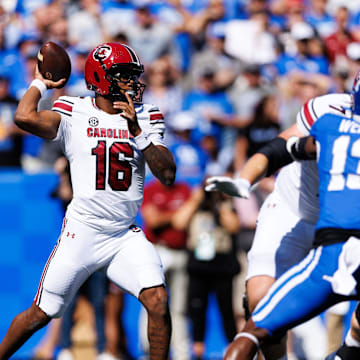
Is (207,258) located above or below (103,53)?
below

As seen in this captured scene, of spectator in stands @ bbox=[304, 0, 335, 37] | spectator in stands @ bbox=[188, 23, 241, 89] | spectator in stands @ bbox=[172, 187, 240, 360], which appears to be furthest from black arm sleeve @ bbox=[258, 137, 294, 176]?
spectator in stands @ bbox=[304, 0, 335, 37]

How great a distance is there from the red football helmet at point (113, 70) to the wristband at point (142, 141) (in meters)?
0.36

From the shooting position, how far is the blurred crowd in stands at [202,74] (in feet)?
24.9

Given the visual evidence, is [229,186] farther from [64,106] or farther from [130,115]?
[64,106]

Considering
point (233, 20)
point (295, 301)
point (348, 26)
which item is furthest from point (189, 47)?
point (295, 301)

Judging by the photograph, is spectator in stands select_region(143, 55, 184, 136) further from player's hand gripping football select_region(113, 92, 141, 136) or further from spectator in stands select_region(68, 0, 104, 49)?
player's hand gripping football select_region(113, 92, 141, 136)

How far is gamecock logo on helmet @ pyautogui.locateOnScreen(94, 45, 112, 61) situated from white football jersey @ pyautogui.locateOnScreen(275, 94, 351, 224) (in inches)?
49.4

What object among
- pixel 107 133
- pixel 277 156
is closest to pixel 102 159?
pixel 107 133

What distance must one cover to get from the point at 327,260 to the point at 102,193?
158 cm

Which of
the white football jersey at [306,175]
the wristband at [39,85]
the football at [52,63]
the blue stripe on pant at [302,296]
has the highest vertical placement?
the football at [52,63]

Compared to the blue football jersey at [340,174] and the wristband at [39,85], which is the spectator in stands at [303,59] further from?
the blue football jersey at [340,174]

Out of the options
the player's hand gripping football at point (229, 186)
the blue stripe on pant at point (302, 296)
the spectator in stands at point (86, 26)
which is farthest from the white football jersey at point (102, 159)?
the spectator in stands at point (86, 26)

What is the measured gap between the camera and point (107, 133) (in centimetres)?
496

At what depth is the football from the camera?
493cm
